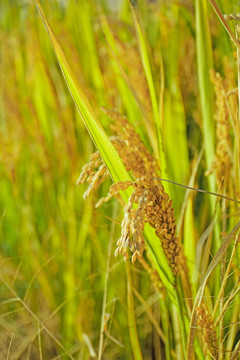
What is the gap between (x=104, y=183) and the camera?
1278 mm

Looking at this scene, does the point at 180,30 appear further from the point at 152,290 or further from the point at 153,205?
the point at 153,205

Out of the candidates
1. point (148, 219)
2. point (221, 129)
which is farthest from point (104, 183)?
point (148, 219)

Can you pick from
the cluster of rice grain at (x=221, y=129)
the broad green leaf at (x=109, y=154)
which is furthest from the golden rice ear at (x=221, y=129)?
the broad green leaf at (x=109, y=154)

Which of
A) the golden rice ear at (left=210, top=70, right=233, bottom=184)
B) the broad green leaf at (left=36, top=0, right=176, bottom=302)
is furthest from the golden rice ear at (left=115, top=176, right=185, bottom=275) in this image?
the golden rice ear at (left=210, top=70, right=233, bottom=184)

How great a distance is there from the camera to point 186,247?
873 millimetres

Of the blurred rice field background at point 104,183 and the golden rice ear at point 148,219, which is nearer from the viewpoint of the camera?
the golden rice ear at point 148,219

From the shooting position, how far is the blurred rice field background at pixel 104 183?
898mm

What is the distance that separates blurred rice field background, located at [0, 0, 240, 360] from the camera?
2.95ft

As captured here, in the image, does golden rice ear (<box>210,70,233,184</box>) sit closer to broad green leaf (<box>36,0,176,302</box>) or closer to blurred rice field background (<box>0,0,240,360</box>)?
blurred rice field background (<box>0,0,240,360</box>)

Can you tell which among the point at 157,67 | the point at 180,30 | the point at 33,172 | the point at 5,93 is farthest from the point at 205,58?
the point at 5,93

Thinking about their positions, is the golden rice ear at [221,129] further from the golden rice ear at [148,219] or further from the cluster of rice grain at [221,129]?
the golden rice ear at [148,219]

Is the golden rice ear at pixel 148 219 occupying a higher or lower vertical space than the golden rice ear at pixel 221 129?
lower

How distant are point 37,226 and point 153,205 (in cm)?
95

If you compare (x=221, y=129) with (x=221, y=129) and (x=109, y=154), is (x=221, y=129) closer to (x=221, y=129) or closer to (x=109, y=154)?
(x=221, y=129)
